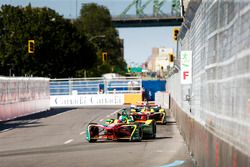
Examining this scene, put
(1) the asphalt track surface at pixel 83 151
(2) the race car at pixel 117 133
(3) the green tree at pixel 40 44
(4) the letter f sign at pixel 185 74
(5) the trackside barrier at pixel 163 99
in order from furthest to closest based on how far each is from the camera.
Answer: (3) the green tree at pixel 40 44
(5) the trackside barrier at pixel 163 99
(2) the race car at pixel 117 133
(4) the letter f sign at pixel 185 74
(1) the asphalt track surface at pixel 83 151

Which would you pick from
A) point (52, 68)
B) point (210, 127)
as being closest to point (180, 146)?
point (210, 127)

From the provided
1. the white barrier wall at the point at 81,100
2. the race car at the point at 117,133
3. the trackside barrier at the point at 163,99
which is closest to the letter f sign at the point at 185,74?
the race car at the point at 117,133

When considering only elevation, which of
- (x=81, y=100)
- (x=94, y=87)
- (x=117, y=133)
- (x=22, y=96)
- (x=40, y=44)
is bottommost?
(x=117, y=133)

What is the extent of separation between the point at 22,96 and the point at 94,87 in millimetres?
28048

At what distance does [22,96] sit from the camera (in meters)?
44.1

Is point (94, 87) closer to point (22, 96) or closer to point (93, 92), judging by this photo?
point (93, 92)

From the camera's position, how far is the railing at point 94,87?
232 feet

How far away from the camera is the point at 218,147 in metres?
8.55

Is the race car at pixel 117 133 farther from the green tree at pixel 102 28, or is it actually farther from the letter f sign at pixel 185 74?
the green tree at pixel 102 28

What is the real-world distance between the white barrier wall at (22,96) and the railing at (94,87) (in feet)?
48.8

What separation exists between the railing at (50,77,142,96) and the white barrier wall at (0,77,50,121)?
586 inches

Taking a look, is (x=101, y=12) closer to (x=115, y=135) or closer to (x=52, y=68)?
(x=52, y=68)

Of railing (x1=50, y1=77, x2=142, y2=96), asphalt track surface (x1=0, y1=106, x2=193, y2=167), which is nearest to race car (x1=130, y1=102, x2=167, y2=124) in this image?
asphalt track surface (x1=0, y1=106, x2=193, y2=167)

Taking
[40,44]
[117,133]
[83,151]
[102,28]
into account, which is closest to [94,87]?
[40,44]
